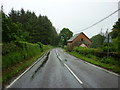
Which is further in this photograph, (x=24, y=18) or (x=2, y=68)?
(x=24, y=18)

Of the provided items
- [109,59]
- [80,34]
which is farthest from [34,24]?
[109,59]

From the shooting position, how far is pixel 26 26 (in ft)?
229

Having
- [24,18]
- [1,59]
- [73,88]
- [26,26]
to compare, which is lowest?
[73,88]

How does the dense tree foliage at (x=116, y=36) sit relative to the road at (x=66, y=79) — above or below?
above

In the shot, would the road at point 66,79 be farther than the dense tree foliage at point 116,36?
No

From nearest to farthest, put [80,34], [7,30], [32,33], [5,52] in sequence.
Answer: [5,52]
[7,30]
[80,34]
[32,33]

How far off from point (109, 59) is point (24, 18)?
2598 inches

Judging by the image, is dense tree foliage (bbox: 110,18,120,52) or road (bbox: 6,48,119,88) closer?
road (bbox: 6,48,119,88)

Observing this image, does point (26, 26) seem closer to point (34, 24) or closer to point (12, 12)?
point (34, 24)

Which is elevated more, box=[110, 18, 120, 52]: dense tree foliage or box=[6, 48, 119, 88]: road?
box=[110, 18, 120, 52]: dense tree foliage

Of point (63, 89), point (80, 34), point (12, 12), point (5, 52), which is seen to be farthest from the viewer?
point (12, 12)

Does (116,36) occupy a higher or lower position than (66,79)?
higher

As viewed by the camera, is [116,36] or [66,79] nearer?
[66,79]

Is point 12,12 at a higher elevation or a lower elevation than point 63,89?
higher
